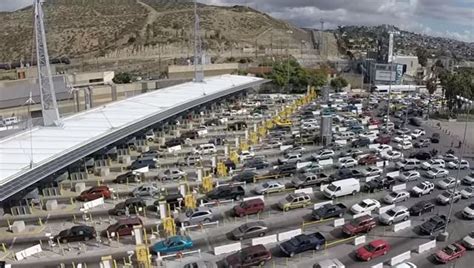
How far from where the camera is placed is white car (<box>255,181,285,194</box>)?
29134 mm

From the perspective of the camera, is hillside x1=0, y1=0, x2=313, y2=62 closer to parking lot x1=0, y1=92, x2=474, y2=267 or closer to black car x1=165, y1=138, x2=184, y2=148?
black car x1=165, y1=138, x2=184, y2=148

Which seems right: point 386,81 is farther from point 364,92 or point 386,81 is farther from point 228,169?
point 228,169

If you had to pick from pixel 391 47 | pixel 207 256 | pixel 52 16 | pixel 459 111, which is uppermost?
pixel 52 16

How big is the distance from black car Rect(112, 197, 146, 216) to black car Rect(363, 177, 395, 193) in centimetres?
1723

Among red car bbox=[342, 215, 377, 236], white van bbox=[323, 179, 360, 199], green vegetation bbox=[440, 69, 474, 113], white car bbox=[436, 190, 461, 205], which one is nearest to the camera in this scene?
red car bbox=[342, 215, 377, 236]

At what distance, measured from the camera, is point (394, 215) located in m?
24.6

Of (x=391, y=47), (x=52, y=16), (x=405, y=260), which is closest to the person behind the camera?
(x=405, y=260)

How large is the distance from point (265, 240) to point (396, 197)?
11536 mm

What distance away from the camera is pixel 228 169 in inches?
1324

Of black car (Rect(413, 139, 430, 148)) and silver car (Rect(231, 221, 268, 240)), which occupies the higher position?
black car (Rect(413, 139, 430, 148))

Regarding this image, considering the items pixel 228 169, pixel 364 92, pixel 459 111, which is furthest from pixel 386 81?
pixel 228 169

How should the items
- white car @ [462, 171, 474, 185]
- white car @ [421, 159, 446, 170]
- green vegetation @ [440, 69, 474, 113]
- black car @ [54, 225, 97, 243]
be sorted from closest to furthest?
black car @ [54, 225, 97, 243] → white car @ [462, 171, 474, 185] → white car @ [421, 159, 446, 170] → green vegetation @ [440, 69, 474, 113]

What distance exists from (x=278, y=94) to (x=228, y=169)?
44208mm

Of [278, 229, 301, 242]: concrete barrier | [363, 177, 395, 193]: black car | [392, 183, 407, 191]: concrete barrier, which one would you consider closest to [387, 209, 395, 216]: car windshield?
[363, 177, 395, 193]: black car
